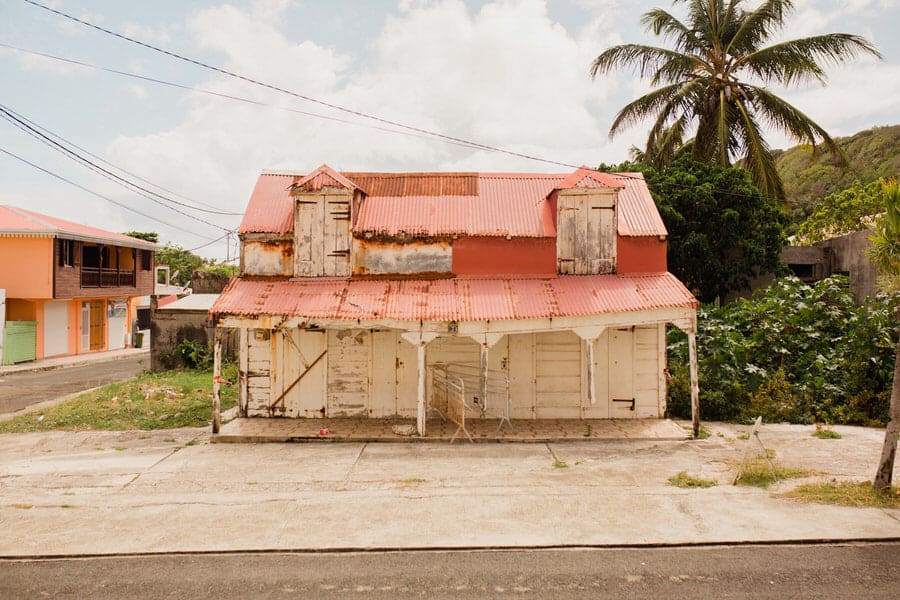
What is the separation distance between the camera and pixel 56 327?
96.8 feet

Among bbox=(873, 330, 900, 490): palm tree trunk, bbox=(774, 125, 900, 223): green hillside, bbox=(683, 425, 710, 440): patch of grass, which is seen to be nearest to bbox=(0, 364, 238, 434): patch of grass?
bbox=(683, 425, 710, 440): patch of grass

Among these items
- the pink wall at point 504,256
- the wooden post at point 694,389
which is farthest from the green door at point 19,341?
the wooden post at point 694,389

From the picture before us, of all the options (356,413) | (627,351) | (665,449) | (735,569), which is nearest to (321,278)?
(356,413)

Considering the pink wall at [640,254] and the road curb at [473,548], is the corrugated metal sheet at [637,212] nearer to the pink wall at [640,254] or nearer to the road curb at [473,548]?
the pink wall at [640,254]

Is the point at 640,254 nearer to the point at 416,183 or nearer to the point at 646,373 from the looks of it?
the point at 646,373

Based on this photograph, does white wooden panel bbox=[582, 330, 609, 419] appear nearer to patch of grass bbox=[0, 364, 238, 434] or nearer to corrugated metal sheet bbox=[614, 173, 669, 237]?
corrugated metal sheet bbox=[614, 173, 669, 237]

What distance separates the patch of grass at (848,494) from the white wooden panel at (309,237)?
10.2 meters

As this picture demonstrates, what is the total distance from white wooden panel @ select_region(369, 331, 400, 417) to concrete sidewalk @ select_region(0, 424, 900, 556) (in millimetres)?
1920

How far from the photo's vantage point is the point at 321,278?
13391 mm

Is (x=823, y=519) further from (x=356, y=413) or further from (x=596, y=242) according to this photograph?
(x=356, y=413)

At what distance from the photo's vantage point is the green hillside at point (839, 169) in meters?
42.9

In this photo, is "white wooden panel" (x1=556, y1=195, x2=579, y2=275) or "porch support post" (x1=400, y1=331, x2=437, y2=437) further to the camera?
"white wooden panel" (x1=556, y1=195, x2=579, y2=275)

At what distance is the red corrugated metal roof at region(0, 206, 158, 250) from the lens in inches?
1058

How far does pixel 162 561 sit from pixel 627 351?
10.2 meters
